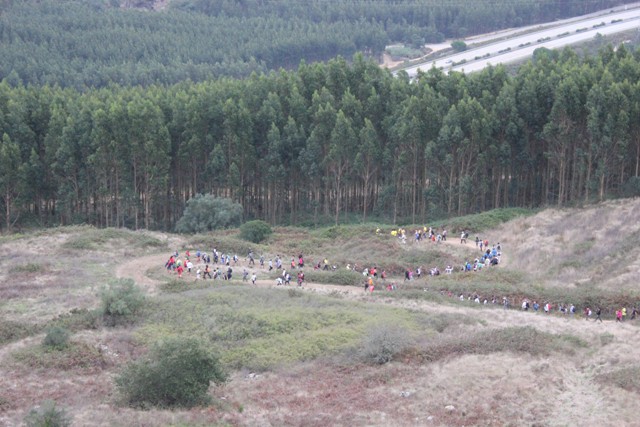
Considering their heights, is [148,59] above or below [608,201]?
above

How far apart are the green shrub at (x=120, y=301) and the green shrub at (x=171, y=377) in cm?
1191

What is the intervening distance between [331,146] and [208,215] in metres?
13.9

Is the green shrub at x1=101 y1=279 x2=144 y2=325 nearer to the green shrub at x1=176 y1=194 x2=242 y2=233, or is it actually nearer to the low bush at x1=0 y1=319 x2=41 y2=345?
the low bush at x1=0 y1=319 x2=41 y2=345

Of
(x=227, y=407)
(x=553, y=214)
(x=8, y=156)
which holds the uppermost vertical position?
(x=8, y=156)

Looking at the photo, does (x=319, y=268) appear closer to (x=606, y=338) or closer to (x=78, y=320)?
(x=78, y=320)

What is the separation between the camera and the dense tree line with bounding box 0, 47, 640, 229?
80375 millimetres

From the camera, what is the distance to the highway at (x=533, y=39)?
13838 cm

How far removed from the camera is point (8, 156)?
8312 cm

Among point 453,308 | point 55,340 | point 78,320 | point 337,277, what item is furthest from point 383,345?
point 78,320

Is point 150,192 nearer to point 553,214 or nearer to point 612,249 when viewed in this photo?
point 553,214

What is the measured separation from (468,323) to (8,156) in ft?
171

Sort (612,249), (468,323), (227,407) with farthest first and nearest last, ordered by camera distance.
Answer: (612,249), (468,323), (227,407)

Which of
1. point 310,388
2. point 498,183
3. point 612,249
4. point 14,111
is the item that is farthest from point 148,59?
point 310,388

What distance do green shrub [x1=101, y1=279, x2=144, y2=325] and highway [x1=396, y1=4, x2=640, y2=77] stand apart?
88618mm
